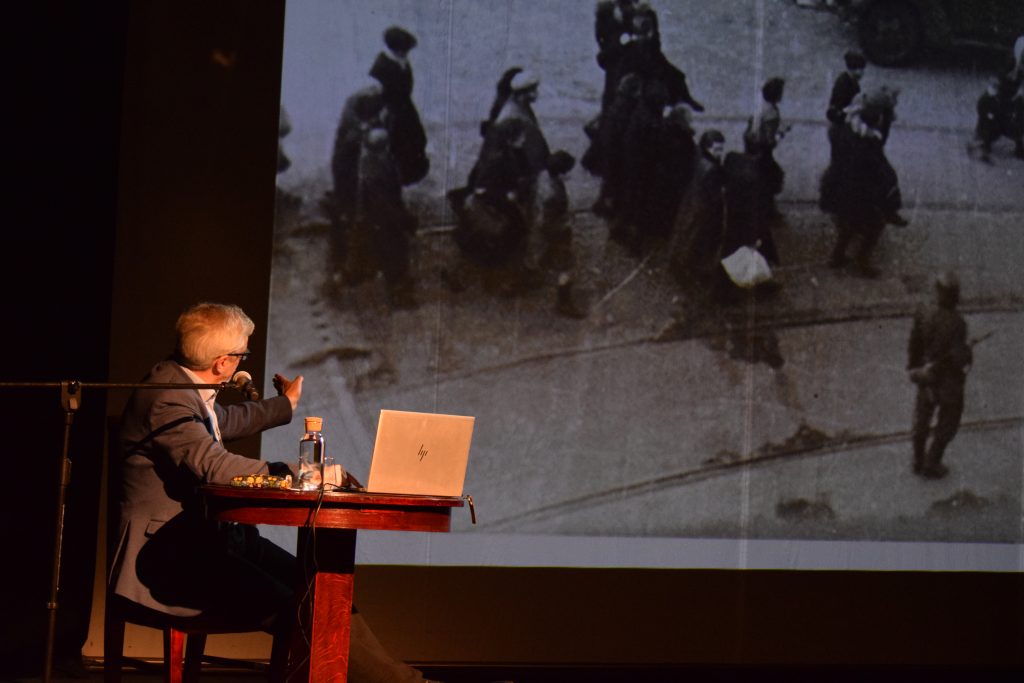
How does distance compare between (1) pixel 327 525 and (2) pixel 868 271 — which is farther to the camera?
(2) pixel 868 271

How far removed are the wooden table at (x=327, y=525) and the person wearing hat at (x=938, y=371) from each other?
266cm

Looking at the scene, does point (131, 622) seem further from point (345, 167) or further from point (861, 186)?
point (861, 186)

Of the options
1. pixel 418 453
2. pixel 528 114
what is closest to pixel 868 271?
pixel 528 114

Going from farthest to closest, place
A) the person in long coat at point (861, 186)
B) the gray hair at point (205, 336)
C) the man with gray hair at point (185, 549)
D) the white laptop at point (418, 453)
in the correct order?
the person in long coat at point (861, 186)
the gray hair at point (205, 336)
the man with gray hair at point (185, 549)
the white laptop at point (418, 453)

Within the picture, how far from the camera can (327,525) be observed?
2424 millimetres

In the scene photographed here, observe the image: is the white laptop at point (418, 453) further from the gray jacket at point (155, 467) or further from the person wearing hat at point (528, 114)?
the person wearing hat at point (528, 114)

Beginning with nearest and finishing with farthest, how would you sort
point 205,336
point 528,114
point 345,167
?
1. point 205,336
2. point 345,167
3. point 528,114

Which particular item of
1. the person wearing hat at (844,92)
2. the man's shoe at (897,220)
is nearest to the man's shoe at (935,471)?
the man's shoe at (897,220)

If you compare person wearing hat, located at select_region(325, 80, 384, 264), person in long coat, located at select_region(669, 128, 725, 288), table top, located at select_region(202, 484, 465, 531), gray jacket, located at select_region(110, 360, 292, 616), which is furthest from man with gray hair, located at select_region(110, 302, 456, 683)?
person in long coat, located at select_region(669, 128, 725, 288)

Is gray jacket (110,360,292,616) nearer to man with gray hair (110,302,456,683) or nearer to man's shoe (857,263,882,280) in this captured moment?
man with gray hair (110,302,456,683)

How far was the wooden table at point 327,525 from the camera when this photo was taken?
95.4 inches

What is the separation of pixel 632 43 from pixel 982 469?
220 cm

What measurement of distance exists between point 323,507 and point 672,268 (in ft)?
7.59

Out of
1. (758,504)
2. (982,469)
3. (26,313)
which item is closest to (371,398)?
(26,313)
